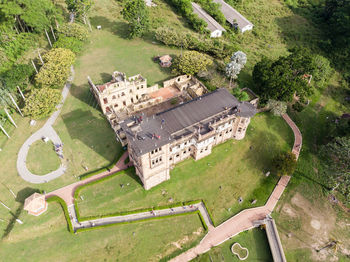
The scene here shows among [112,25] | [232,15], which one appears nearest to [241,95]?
[232,15]

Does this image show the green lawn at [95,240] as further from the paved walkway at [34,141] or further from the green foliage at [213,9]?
the green foliage at [213,9]

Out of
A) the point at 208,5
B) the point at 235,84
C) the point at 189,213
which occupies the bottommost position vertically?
the point at 189,213

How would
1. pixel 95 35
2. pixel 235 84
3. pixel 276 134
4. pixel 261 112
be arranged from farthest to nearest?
pixel 95 35
pixel 235 84
pixel 261 112
pixel 276 134

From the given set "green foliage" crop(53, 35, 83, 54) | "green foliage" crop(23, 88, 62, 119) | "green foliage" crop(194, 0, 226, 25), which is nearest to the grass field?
"green foliage" crop(23, 88, 62, 119)

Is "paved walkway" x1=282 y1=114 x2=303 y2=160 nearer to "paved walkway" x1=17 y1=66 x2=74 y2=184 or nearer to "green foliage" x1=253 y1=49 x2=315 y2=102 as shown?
"green foliage" x1=253 y1=49 x2=315 y2=102

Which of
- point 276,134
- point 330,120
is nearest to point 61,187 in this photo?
point 276,134

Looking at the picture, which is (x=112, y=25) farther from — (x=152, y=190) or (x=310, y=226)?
(x=310, y=226)

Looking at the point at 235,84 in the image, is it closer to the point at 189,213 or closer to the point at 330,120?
the point at 330,120
